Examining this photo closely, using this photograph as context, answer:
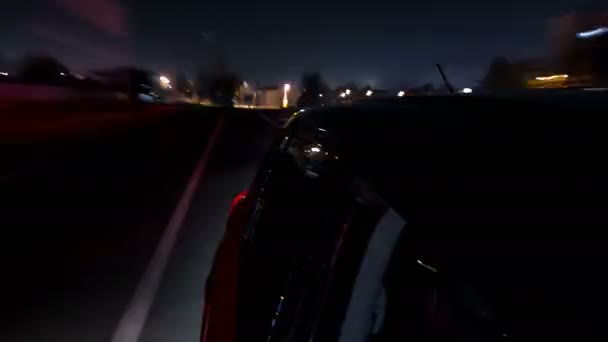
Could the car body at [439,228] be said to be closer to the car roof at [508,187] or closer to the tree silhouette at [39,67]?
the car roof at [508,187]

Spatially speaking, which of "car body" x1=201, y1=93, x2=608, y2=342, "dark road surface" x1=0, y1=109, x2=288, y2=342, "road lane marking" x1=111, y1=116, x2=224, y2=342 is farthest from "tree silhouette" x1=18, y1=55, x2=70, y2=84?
"car body" x1=201, y1=93, x2=608, y2=342

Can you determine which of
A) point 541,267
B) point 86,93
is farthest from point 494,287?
point 86,93

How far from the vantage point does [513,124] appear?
6.46ft

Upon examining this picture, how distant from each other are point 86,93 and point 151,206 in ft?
87.9

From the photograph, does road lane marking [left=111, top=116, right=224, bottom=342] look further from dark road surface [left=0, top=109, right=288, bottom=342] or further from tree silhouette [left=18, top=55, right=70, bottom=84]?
tree silhouette [left=18, top=55, right=70, bottom=84]

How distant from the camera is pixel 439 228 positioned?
1.51 meters

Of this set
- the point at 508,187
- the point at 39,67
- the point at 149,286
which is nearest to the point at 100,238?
the point at 149,286

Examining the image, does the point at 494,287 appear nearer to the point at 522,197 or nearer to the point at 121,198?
the point at 522,197

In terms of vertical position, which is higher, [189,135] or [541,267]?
[541,267]

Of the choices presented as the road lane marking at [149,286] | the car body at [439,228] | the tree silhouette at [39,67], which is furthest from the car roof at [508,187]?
the tree silhouette at [39,67]

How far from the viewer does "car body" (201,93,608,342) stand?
1341 mm

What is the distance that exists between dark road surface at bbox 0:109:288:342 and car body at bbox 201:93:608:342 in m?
2.56

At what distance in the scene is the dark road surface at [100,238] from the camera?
201 inches

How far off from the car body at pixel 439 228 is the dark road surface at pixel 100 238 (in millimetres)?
2561
